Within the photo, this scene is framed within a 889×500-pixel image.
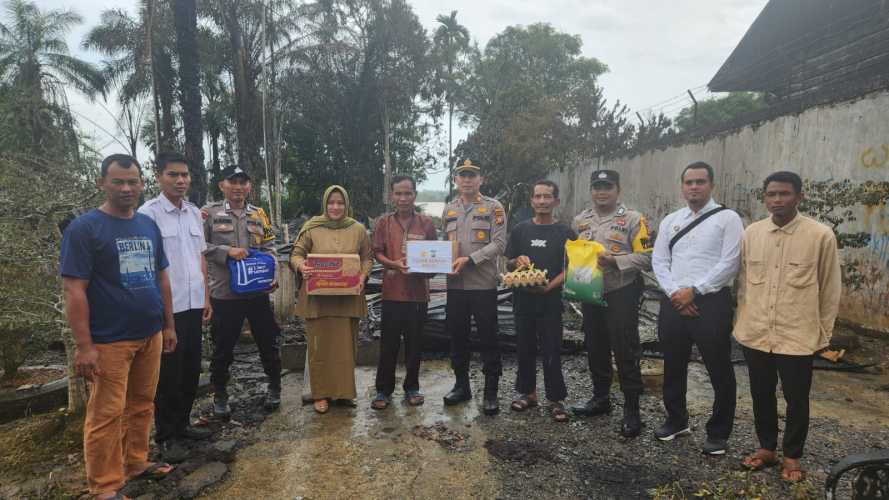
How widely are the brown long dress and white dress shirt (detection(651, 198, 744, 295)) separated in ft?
7.91

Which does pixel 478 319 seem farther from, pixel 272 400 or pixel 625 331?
pixel 272 400

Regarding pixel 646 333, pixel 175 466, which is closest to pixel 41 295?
pixel 175 466

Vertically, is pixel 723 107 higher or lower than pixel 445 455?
higher

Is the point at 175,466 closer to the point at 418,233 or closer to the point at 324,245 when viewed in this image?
the point at 324,245

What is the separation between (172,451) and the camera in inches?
132

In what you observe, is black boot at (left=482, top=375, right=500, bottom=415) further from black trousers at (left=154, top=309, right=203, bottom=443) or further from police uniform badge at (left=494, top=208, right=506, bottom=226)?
black trousers at (left=154, top=309, right=203, bottom=443)

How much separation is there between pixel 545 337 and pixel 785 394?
5.42 feet

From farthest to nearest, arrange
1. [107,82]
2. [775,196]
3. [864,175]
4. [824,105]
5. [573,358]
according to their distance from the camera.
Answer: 1. [107,82]
2. [824,105]
3. [864,175]
4. [573,358]
5. [775,196]

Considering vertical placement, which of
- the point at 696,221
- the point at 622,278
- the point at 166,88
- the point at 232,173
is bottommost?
the point at 622,278

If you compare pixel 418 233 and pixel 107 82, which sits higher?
pixel 107 82

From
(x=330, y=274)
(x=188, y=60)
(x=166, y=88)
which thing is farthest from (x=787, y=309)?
(x=166, y=88)

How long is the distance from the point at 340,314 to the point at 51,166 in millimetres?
2376

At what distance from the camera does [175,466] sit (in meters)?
3.27

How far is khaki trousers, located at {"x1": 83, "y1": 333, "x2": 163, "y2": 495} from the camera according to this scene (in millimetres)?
2674
